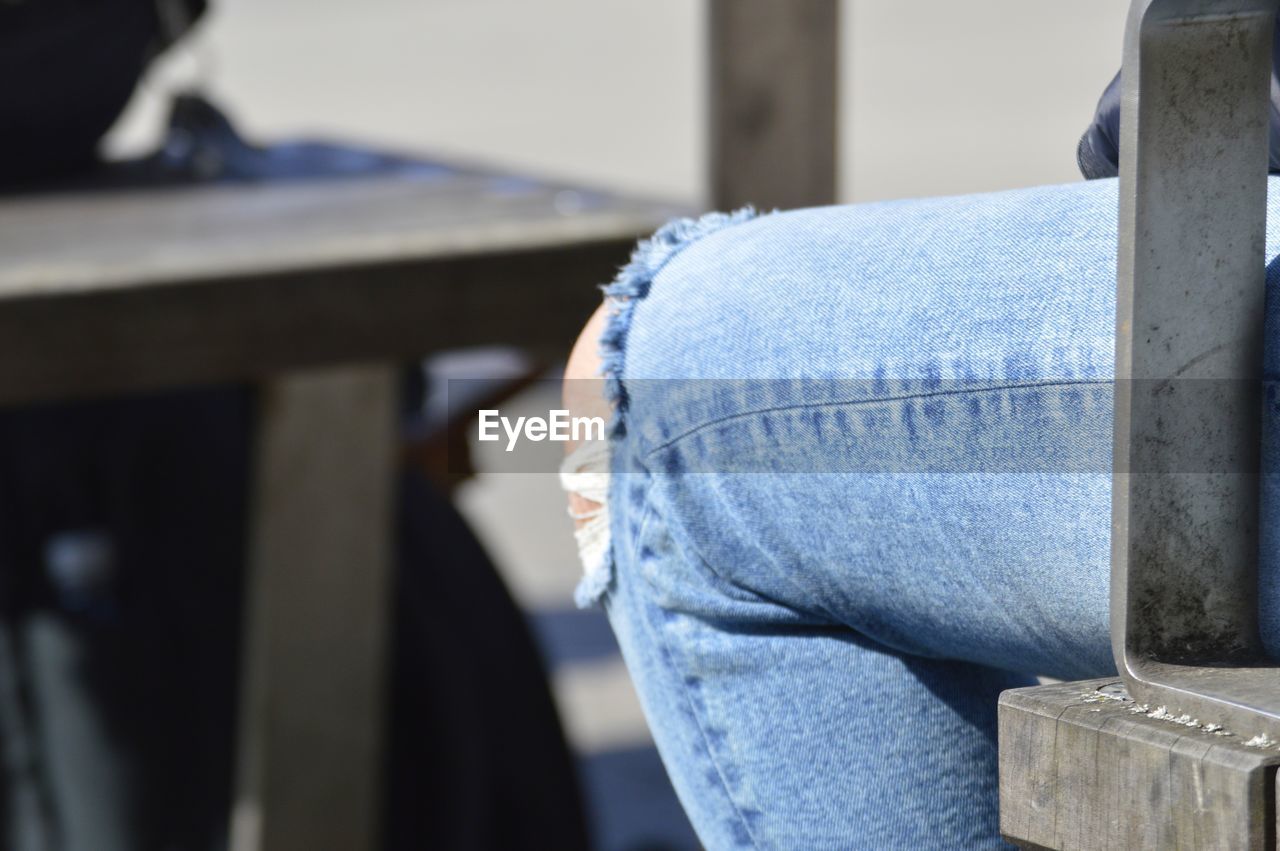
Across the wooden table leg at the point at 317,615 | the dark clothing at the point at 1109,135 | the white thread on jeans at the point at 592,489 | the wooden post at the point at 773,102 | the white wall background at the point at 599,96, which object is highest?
the white wall background at the point at 599,96

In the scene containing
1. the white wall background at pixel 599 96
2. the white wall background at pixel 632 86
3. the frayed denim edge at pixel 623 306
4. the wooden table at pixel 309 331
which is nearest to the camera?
the frayed denim edge at pixel 623 306

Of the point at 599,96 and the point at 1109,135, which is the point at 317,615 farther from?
the point at 599,96

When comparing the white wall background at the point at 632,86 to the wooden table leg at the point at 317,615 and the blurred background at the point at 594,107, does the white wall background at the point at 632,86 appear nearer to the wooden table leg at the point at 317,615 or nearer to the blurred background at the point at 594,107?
the blurred background at the point at 594,107

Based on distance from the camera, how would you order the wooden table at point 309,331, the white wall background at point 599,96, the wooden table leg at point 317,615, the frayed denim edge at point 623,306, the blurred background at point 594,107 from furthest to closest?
the white wall background at point 599,96 < the blurred background at point 594,107 < the wooden table leg at point 317,615 < the wooden table at point 309,331 < the frayed denim edge at point 623,306

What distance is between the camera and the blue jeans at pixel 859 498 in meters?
0.56

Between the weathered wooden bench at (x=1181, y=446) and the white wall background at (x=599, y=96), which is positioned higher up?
the white wall background at (x=599, y=96)

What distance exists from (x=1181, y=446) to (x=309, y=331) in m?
0.89

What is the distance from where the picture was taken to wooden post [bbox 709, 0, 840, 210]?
1.65m

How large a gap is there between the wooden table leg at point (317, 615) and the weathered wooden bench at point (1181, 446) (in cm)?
100

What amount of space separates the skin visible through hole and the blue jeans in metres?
0.02

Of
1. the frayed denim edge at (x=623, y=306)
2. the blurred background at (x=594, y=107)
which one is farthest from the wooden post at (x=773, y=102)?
the frayed denim edge at (x=623, y=306)

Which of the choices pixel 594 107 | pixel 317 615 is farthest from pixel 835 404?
pixel 594 107

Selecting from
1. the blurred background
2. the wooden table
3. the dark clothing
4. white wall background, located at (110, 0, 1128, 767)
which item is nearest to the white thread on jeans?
the dark clothing

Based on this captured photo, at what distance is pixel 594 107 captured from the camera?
777 cm
